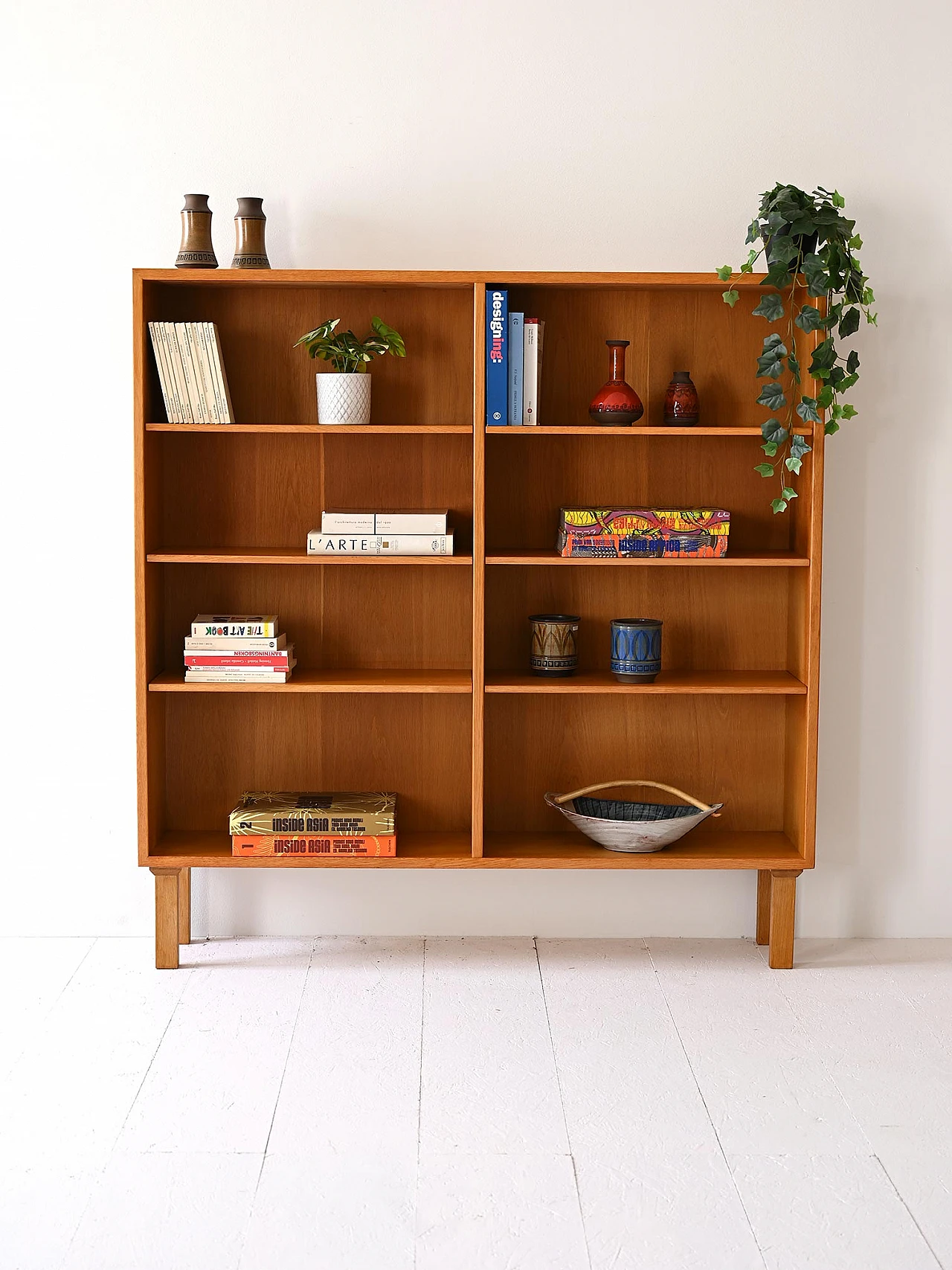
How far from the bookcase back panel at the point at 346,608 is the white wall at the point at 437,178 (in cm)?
22

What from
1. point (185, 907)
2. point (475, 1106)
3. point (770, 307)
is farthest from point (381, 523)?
point (475, 1106)

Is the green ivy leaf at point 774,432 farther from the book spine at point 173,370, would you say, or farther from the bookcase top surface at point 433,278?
the book spine at point 173,370

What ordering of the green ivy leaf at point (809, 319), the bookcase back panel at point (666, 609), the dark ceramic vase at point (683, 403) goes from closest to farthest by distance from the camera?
the green ivy leaf at point (809, 319) → the dark ceramic vase at point (683, 403) → the bookcase back panel at point (666, 609)

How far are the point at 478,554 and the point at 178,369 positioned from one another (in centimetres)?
87

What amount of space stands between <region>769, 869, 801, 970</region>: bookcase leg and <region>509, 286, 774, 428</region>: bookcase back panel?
47.2 inches

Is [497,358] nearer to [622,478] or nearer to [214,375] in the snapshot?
[622,478]

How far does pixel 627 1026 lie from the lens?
2.84 metres

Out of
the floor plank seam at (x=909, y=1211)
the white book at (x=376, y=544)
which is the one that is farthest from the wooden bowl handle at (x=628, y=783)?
the floor plank seam at (x=909, y=1211)

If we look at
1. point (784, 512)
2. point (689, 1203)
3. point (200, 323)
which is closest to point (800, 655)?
point (784, 512)

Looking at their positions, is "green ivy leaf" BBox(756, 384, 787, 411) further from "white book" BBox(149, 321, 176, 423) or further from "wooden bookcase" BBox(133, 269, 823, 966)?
"white book" BBox(149, 321, 176, 423)

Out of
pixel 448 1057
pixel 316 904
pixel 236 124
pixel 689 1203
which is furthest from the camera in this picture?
pixel 316 904

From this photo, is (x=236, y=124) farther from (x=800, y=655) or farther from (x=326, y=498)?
(x=800, y=655)

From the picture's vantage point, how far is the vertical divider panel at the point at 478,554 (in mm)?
2982

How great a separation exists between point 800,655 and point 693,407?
0.70m
